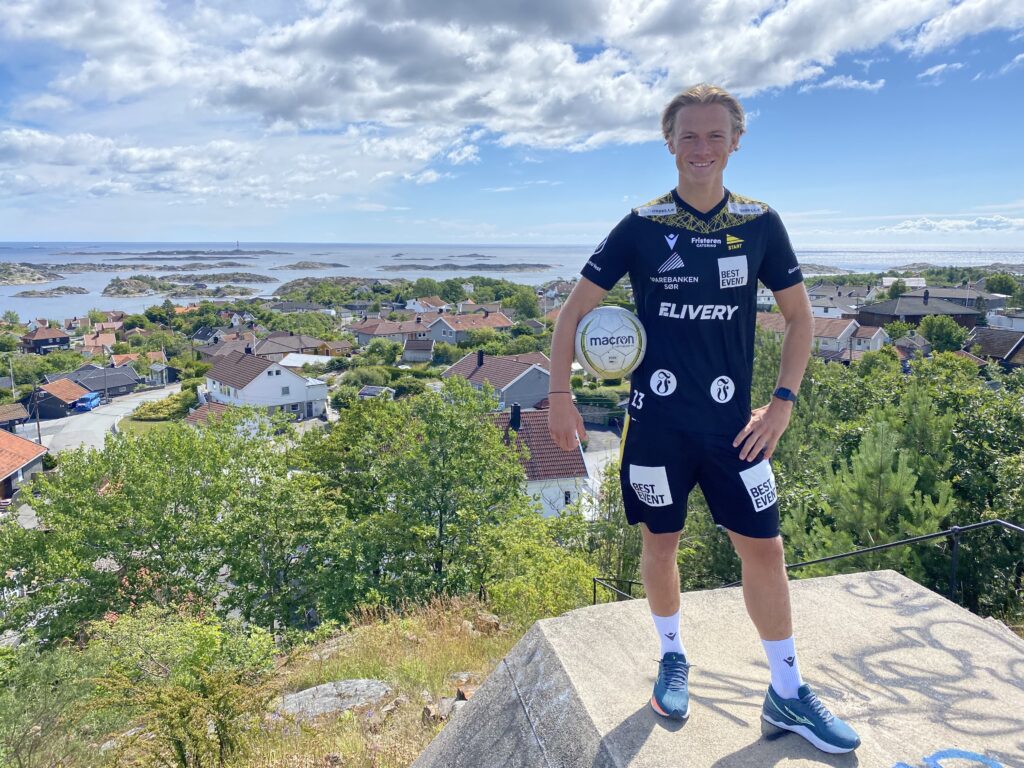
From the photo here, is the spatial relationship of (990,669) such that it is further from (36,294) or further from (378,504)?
(36,294)

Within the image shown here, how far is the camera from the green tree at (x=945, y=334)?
174 ft

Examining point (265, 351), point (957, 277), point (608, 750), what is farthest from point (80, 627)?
point (957, 277)

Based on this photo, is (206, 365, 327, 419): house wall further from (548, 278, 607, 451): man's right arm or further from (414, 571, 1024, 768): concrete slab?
(548, 278, 607, 451): man's right arm

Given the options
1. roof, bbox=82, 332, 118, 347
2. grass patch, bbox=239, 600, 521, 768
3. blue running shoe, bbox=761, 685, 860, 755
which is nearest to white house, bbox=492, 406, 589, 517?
grass patch, bbox=239, 600, 521, 768

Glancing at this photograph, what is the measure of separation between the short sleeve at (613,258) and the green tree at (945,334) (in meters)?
60.7

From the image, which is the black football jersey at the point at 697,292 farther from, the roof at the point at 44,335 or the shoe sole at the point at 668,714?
the roof at the point at 44,335

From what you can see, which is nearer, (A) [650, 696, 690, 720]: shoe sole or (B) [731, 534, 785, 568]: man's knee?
(B) [731, 534, 785, 568]: man's knee

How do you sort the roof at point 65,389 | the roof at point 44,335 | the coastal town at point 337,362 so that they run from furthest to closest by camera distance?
the roof at point 44,335 < the roof at point 65,389 < the coastal town at point 337,362

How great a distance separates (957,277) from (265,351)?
13951 cm

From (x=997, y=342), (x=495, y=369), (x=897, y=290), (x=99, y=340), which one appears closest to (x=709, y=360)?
(x=495, y=369)

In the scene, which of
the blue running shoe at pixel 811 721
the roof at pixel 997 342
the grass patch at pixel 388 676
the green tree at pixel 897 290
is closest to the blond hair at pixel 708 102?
the blue running shoe at pixel 811 721

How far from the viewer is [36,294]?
171625 mm

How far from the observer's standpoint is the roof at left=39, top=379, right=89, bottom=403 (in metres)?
49.8

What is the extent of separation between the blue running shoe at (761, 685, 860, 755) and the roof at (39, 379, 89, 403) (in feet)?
194
